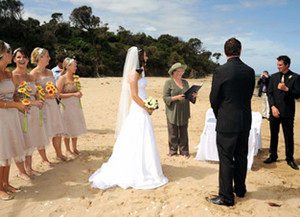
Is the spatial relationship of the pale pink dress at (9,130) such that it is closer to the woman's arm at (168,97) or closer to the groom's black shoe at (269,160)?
the woman's arm at (168,97)

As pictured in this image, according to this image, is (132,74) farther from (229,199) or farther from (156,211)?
(229,199)

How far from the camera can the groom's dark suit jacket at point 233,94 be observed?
11.3 feet

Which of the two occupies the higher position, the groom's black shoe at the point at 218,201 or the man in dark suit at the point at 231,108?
the man in dark suit at the point at 231,108

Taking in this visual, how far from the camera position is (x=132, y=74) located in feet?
14.5

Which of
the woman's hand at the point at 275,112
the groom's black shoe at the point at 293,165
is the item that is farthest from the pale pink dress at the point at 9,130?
the groom's black shoe at the point at 293,165

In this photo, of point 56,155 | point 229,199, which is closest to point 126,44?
point 56,155

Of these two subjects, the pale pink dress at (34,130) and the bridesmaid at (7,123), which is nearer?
the bridesmaid at (7,123)

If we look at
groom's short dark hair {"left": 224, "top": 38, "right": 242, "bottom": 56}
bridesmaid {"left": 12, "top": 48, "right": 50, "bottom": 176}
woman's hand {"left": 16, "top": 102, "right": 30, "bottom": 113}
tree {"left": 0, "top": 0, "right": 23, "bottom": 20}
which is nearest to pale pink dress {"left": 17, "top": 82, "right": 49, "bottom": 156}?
bridesmaid {"left": 12, "top": 48, "right": 50, "bottom": 176}

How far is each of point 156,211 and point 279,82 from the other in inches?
163

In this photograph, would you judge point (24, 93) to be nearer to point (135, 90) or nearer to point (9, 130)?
point (9, 130)

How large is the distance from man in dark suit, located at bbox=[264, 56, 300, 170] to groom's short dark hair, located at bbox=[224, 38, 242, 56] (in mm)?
2295

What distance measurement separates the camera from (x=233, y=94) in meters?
3.48

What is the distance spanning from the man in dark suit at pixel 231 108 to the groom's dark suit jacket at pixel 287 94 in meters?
2.29

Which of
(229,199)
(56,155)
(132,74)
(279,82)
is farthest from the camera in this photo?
(56,155)
